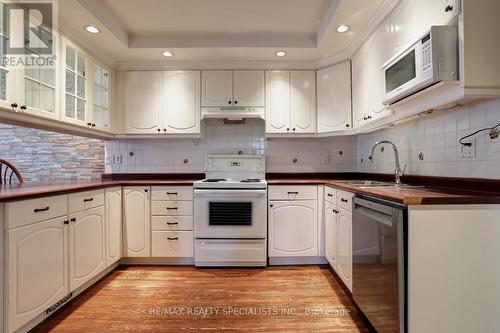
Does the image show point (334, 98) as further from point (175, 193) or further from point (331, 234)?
point (175, 193)

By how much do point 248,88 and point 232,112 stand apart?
0.34 metres

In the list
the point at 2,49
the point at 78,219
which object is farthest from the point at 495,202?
the point at 2,49

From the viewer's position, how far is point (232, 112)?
2885 mm

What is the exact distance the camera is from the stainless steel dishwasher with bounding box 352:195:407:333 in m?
1.21

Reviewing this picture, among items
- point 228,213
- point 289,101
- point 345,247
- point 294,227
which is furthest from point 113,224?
point 289,101

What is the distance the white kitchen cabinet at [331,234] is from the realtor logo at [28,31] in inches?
104

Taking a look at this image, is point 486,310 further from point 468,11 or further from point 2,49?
point 2,49

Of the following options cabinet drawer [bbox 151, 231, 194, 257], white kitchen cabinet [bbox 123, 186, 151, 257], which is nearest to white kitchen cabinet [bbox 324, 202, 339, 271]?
cabinet drawer [bbox 151, 231, 194, 257]

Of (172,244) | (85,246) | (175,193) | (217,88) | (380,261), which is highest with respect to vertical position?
(217,88)

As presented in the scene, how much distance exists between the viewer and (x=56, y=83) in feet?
6.82

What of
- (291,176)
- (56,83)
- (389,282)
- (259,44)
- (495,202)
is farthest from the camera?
(291,176)

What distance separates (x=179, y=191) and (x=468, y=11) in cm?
247

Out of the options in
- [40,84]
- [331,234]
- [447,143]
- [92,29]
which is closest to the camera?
[447,143]

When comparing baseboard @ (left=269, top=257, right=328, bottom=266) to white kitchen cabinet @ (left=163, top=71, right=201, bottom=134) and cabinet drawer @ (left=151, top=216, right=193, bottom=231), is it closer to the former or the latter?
→ cabinet drawer @ (left=151, top=216, right=193, bottom=231)
